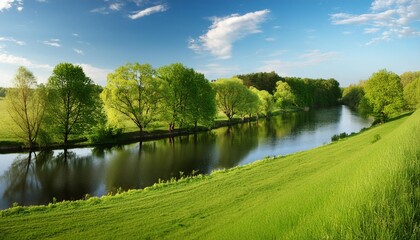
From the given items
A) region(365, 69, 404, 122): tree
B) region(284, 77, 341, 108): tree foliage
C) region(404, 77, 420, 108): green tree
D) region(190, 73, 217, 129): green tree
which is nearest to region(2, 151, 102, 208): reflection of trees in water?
region(190, 73, 217, 129): green tree

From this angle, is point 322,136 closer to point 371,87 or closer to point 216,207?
point 371,87

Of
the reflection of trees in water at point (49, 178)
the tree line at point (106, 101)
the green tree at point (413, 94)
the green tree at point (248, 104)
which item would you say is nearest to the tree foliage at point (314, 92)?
the green tree at point (413, 94)

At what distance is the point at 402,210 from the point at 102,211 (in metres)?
14.1

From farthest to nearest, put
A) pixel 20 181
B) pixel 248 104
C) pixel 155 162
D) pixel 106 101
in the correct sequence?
pixel 248 104, pixel 106 101, pixel 155 162, pixel 20 181

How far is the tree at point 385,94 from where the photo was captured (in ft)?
174

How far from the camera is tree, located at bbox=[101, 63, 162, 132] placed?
53.4 m

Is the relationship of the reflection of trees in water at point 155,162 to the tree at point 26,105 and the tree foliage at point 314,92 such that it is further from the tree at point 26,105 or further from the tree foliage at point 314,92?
the tree foliage at point 314,92

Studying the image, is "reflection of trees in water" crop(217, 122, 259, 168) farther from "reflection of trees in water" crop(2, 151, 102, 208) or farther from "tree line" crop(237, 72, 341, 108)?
"tree line" crop(237, 72, 341, 108)

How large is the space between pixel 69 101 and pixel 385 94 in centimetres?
6026

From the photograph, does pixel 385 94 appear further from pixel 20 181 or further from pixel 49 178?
pixel 20 181

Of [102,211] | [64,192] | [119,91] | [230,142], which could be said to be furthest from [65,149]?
[102,211]

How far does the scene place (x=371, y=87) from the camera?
57500 millimetres

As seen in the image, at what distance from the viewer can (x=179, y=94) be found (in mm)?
62656

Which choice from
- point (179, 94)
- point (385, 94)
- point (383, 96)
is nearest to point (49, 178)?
point (179, 94)
